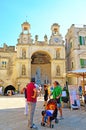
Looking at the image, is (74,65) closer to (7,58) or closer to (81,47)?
(81,47)

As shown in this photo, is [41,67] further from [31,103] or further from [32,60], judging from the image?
[31,103]

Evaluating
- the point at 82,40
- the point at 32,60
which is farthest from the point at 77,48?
the point at 32,60

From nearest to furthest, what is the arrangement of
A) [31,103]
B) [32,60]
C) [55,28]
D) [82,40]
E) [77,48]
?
[31,103] → [77,48] → [82,40] → [55,28] → [32,60]

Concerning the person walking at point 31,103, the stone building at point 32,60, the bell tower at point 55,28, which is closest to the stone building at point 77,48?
the stone building at point 32,60

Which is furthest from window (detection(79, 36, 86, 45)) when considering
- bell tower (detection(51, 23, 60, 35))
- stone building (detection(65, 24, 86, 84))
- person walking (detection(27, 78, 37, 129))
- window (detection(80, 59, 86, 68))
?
person walking (detection(27, 78, 37, 129))

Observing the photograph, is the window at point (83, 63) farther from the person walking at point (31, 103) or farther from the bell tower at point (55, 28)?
the person walking at point (31, 103)

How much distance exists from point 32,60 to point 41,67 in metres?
2.28

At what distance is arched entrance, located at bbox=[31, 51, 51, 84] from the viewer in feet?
134

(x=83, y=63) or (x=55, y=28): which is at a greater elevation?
(x=55, y=28)

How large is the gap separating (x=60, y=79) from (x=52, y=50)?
554cm

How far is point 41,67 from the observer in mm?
41844

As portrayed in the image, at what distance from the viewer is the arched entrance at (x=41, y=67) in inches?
1610

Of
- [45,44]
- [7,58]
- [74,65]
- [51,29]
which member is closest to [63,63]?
[74,65]

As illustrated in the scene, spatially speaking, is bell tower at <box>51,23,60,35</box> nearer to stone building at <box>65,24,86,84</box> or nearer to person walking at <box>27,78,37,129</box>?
stone building at <box>65,24,86,84</box>
